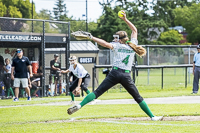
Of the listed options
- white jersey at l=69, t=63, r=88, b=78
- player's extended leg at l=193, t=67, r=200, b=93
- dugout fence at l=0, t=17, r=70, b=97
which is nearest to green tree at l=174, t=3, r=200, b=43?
dugout fence at l=0, t=17, r=70, b=97

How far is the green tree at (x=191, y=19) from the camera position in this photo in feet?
237

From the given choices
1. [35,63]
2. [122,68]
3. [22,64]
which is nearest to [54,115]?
[122,68]

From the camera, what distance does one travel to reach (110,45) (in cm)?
888

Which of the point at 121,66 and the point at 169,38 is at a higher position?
the point at 169,38

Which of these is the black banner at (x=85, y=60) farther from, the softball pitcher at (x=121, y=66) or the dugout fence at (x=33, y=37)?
the softball pitcher at (x=121, y=66)

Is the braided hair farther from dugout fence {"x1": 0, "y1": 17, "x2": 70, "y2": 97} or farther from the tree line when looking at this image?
the tree line

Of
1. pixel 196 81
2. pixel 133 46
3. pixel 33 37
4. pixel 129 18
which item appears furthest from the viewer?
pixel 129 18

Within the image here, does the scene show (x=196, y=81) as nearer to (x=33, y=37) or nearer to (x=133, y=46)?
(x=33, y=37)

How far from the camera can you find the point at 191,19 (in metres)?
73.5

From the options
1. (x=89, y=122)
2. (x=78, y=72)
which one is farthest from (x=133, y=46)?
(x=78, y=72)

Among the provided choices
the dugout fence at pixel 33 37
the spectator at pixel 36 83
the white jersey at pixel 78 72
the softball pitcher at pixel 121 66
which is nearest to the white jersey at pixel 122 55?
the softball pitcher at pixel 121 66

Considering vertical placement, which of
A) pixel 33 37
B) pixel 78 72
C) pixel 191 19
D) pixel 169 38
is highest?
pixel 191 19

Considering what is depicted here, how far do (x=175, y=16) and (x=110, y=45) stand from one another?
226 feet

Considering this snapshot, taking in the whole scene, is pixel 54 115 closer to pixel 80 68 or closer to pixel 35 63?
pixel 80 68
